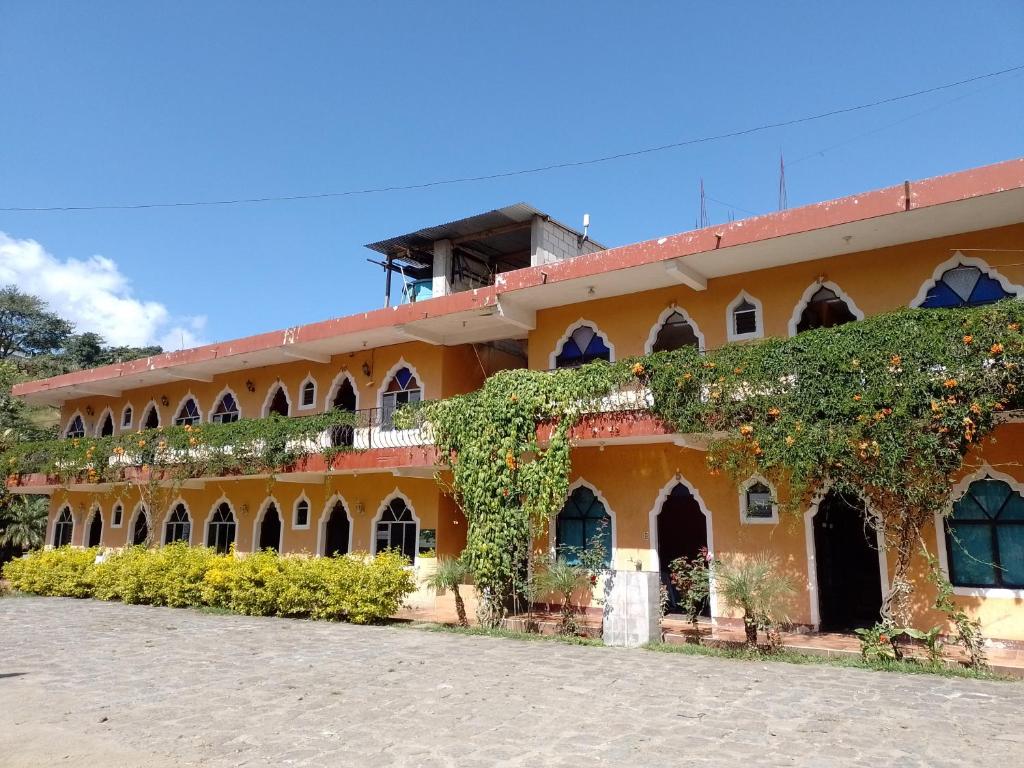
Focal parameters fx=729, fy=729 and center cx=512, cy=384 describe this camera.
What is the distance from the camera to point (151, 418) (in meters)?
21.4

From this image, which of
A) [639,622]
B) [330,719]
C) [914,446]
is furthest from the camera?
[639,622]

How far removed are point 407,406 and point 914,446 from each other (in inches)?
316

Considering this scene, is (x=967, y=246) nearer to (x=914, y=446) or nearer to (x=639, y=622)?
(x=914, y=446)

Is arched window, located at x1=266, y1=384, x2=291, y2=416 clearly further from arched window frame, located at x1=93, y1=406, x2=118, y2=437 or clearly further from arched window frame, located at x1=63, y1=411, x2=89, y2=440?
arched window frame, located at x1=63, y1=411, x2=89, y2=440

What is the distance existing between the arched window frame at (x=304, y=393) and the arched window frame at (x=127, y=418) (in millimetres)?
7558

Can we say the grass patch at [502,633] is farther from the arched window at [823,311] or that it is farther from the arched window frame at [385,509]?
the arched window at [823,311]

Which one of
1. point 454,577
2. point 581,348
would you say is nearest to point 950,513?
point 581,348

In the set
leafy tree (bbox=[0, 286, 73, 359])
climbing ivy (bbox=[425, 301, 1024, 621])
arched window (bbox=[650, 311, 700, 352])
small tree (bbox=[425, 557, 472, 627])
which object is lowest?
small tree (bbox=[425, 557, 472, 627])

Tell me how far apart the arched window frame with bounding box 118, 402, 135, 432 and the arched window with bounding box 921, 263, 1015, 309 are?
2070cm

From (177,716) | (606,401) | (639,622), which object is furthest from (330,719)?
(606,401)

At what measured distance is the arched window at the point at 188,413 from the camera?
19.9 m

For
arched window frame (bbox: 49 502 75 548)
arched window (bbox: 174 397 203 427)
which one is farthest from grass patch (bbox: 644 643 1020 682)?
arched window frame (bbox: 49 502 75 548)

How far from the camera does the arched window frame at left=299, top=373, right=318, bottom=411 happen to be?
17.1 m

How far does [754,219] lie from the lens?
10.1 m
